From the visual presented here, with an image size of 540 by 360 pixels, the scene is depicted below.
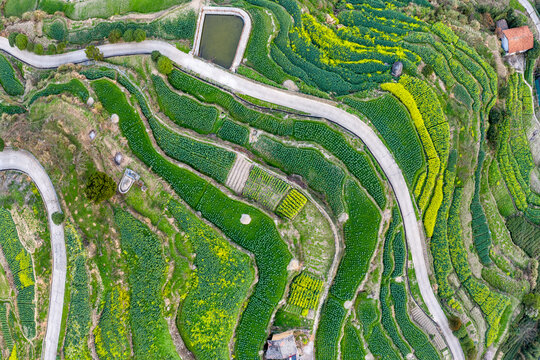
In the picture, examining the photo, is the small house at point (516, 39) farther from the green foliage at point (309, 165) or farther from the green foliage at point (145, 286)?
the green foliage at point (145, 286)

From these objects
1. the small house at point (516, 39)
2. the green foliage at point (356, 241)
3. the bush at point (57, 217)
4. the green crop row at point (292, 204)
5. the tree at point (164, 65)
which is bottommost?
the green foliage at point (356, 241)

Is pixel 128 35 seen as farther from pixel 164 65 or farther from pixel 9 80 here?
pixel 9 80

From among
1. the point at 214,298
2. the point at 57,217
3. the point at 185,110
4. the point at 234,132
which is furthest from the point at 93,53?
the point at 214,298

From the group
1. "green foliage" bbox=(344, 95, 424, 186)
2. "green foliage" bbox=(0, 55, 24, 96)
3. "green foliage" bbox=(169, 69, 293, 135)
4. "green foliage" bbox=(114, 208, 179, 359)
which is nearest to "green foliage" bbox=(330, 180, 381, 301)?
"green foliage" bbox=(344, 95, 424, 186)

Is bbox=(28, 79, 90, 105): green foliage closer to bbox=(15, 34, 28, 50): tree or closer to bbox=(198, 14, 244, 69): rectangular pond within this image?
bbox=(15, 34, 28, 50): tree

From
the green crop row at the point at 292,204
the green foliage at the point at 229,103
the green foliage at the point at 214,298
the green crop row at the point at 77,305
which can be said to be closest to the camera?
the green foliage at the point at 214,298

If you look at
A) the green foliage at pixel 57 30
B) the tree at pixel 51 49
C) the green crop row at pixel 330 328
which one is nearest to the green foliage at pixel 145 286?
the green crop row at pixel 330 328
